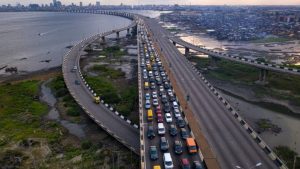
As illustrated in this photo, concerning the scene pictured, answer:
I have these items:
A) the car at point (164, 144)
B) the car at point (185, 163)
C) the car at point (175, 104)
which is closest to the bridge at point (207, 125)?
the car at point (175, 104)

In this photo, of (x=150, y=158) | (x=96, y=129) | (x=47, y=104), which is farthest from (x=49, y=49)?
(x=150, y=158)

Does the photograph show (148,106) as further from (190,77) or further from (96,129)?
(190,77)

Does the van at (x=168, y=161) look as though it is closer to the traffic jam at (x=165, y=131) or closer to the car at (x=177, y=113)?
the traffic jam at (x=165, y=131)

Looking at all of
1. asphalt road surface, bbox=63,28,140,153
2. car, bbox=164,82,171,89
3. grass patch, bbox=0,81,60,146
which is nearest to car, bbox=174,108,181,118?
asphalt road surface, bbox=63,28,140,153

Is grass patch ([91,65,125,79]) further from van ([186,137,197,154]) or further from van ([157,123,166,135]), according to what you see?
van ([186,137,197,154])

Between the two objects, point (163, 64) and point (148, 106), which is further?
point (163, 64)
